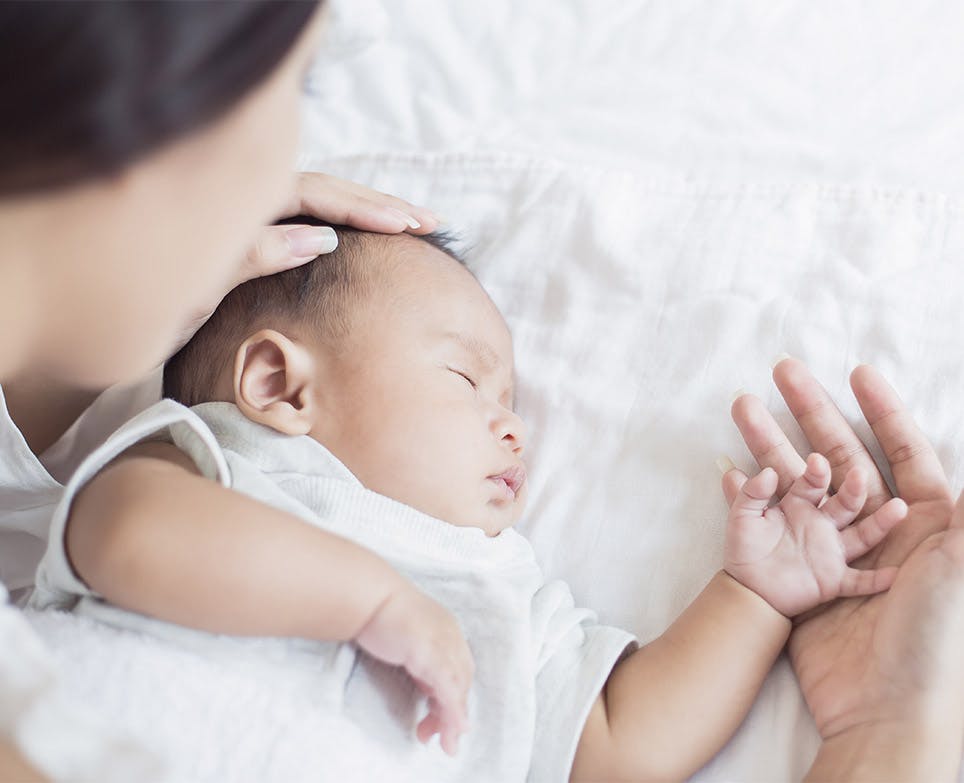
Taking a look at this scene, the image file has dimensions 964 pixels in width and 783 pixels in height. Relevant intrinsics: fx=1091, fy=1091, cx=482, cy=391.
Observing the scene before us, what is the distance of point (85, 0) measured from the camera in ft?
1.92

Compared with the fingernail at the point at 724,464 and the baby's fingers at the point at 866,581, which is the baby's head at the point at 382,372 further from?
the baby's fingers at the point at 866,581

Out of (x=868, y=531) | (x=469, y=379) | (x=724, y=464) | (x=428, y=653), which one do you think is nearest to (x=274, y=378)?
(x=469, y=379)

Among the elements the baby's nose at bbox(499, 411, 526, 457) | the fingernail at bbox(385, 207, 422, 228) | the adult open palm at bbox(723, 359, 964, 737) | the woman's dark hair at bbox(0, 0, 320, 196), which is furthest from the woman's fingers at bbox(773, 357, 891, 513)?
the woman's dark hair at bbox(0, 0, 320, 196)

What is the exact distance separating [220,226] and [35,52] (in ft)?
0.63

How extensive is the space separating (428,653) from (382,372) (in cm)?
32

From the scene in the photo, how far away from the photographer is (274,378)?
44.1 inches

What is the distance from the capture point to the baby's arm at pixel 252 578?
885 millimetres

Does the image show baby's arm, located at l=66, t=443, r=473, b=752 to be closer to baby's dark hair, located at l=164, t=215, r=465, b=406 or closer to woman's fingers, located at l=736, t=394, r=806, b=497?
baby's dark hair, located at l=164, t=215, r=465, b=406

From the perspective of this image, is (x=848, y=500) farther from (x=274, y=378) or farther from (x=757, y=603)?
(x=274, y=378)

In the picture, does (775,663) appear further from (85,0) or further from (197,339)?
(85,0)

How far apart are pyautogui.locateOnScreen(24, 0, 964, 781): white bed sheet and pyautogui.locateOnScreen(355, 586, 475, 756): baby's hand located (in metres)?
0.13

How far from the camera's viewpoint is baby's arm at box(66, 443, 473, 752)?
2.90ft

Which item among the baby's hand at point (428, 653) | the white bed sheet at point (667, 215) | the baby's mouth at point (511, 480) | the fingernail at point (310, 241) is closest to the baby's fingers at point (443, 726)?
the baby's hand at point (428, 653)

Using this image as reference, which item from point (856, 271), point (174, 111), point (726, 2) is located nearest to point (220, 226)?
point (174, 111)
